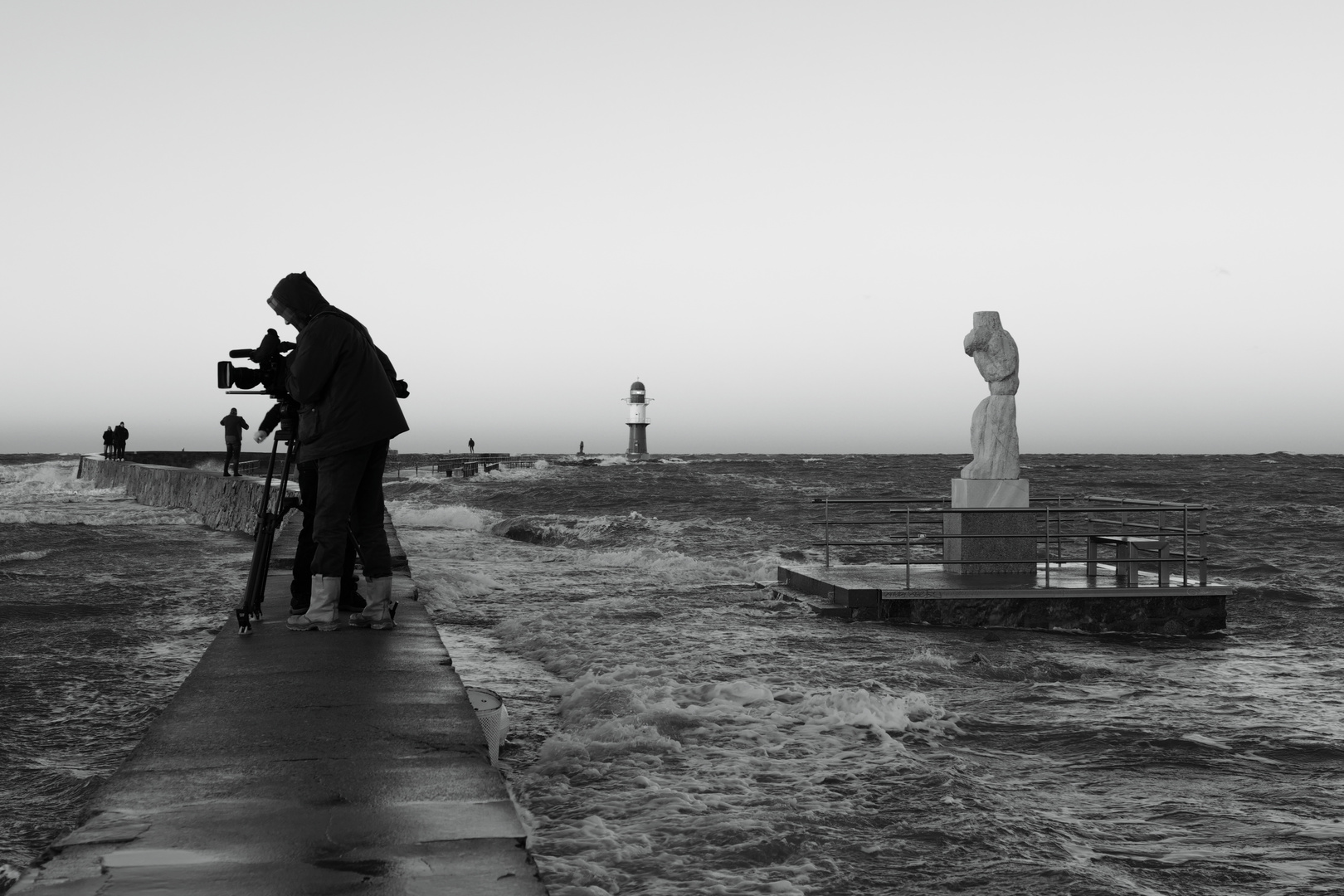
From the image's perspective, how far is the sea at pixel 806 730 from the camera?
4020 mm

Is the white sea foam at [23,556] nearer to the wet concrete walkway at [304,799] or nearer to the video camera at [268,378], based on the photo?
the video camera at [268,378]

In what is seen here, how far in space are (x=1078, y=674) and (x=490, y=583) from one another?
7.02 meters

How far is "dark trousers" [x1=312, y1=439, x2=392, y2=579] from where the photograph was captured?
5.17 m

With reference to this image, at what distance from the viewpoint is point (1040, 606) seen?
1060cm

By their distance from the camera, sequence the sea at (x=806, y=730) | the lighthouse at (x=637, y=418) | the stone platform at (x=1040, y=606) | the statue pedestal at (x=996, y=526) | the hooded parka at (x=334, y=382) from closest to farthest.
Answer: the sea at (x=806, y=730)
the hooded parka at (x=334, y=382)
the stone platform at (x=1040, y=606)
the statue pedestal at (x=996, y=526)
the lighthouse at (x=637, y=418)

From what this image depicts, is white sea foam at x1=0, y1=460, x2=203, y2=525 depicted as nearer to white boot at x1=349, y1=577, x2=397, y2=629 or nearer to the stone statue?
the stone statue

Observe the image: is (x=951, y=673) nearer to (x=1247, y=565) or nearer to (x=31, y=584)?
(x=31, y=584)

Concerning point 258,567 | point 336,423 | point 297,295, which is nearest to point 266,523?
point 258,567

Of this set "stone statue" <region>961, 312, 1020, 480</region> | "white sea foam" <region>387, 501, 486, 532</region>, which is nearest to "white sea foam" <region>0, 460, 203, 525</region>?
"white sea foam" <region>387, 501, 486, 532</region>

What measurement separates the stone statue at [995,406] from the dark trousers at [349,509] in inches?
324

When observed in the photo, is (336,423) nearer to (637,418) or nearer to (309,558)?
(309,558)

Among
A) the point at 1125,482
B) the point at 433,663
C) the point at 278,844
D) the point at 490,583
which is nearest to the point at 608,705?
the point at 433,663

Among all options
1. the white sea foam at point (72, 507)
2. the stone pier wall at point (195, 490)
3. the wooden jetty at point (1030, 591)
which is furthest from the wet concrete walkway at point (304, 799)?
the white sea foam at point (72, 507)

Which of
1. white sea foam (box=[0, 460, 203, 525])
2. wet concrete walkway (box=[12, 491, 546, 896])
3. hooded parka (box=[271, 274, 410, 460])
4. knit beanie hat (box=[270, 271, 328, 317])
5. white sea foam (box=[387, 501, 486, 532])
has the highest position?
knit beanie hat (box=[270, 271, 328, 317])
